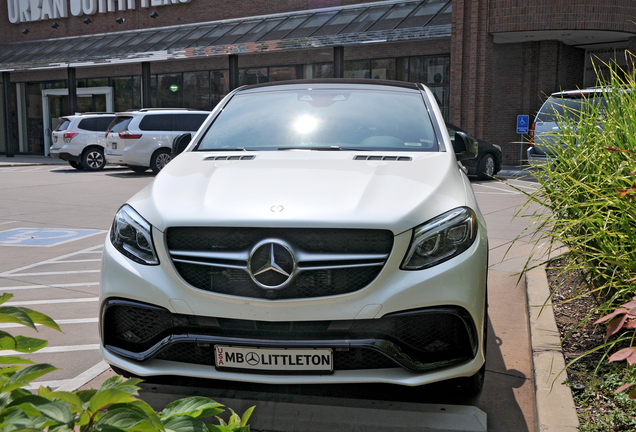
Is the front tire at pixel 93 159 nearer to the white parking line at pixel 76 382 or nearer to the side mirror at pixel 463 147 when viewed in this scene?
the white parking line at pixel 76 382

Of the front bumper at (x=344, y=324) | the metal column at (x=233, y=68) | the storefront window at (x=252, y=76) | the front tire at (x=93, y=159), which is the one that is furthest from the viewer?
the storefront window at (x=252, y=76)

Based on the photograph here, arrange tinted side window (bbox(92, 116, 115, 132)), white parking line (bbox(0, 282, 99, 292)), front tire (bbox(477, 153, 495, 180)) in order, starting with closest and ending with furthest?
1. white parking line (bbox(0, 282, 99, 292))
2. front tire (bbox(477, 153, 495, 180))
3. tinted side window (bbox(92, 116, 115, 132))

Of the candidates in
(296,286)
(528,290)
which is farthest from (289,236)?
(528,290)

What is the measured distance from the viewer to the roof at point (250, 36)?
887 inches

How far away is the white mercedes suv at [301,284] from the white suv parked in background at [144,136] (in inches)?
653

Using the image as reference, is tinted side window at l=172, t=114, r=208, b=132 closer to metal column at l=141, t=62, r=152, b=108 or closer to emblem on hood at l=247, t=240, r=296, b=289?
metal column at l=141, t=62, r=152, b=108

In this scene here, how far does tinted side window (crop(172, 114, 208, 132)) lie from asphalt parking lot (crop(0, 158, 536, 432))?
8986 millimetres

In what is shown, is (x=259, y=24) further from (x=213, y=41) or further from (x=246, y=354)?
(x=246, y=354)

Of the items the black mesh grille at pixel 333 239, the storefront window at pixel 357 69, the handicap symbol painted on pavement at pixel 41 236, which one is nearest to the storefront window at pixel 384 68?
the storefront window at pixel 357 69

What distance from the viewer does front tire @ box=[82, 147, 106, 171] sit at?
21500mm

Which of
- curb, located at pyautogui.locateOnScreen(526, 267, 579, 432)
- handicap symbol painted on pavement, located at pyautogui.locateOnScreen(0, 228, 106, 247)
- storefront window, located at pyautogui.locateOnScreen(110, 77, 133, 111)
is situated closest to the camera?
curb, located at pyautogui.locateOnScreen(526, 267, 579, 432)

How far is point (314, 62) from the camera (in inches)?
1040

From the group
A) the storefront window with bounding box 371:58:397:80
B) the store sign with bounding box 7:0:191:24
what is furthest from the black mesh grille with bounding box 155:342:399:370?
the store sign with bounding box 7:0:191:24

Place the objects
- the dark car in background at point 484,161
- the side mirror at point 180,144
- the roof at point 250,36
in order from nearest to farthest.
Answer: the side mirror at point 180,144 → the dark car in background at point 484,161 → the roof at point 250,36
